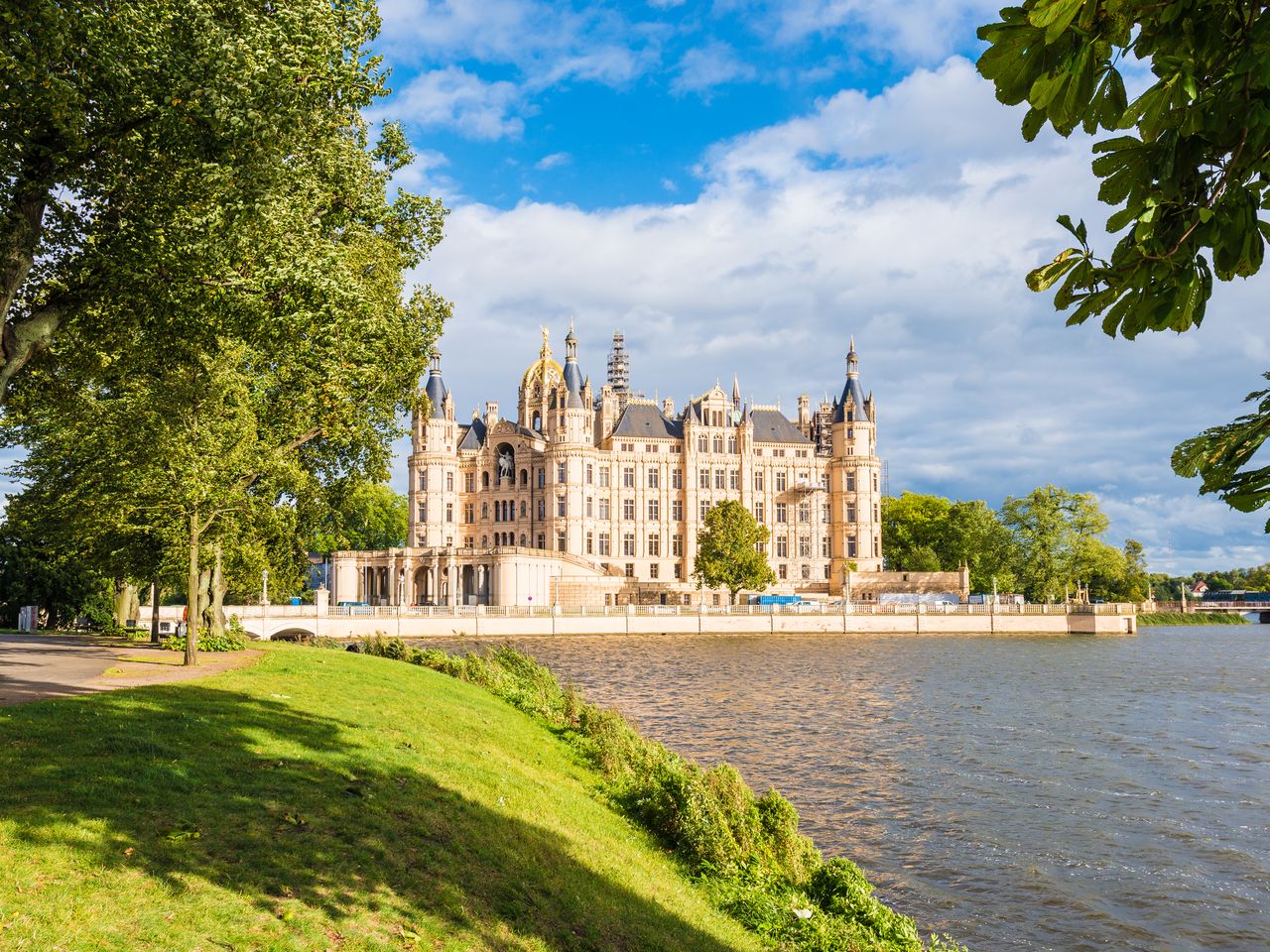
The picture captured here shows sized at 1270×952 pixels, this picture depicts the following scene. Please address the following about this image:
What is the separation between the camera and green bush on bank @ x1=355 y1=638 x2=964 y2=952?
11.5m

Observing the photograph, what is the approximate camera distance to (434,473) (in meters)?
114

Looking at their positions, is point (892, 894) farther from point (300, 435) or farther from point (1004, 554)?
point (1004, 554)

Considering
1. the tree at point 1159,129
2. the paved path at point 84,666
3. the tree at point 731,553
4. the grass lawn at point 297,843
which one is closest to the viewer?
the tree at point 1159,129

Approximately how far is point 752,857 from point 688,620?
230ft

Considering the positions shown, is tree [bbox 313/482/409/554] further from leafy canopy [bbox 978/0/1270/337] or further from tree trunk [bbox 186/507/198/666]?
leafy canopy [bbox 978/0/1270/337]

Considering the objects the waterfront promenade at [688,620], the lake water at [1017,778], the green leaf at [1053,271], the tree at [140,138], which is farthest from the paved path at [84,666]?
the waterfront promenade at [688,620]

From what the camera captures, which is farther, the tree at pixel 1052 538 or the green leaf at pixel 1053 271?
the tree at pixel 1052 538

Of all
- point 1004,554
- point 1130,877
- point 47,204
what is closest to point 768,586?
point 1004,554

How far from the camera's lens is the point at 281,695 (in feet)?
58.6

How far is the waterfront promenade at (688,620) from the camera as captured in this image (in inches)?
2754

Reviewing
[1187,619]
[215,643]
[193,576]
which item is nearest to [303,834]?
[193,576]

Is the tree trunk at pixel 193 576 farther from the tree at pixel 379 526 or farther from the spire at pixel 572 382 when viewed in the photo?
the spire at pixel 572 382

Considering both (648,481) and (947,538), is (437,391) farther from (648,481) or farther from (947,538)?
(947,538)

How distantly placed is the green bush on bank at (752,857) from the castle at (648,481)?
93228mm
